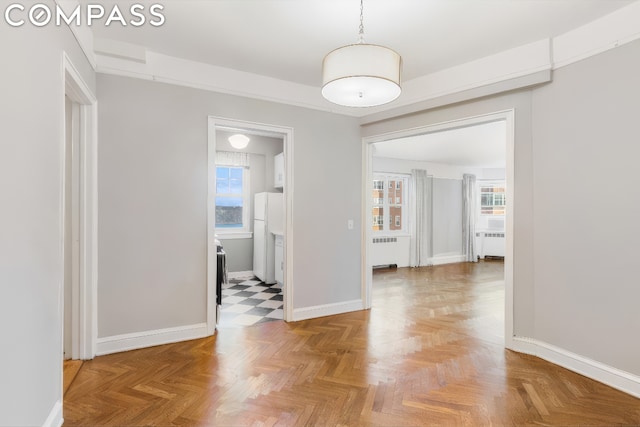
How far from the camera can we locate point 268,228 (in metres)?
5.44

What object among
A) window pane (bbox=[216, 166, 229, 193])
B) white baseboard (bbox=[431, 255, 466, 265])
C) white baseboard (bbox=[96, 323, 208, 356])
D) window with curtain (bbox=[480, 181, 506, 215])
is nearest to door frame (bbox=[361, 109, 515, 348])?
white baseboard (bbox=[96, 323, 208, 356])

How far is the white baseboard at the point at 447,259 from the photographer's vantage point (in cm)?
834

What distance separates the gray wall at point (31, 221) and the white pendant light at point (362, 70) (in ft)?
4.86

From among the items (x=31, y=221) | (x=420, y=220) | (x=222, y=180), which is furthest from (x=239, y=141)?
(x=420, y=220)

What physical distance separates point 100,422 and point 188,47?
2.92 meters

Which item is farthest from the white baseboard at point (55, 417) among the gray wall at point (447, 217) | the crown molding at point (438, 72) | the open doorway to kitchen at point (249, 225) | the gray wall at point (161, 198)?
the gray wall at point (447, 217)

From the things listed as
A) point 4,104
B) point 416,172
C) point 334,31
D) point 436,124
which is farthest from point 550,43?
point 416,172

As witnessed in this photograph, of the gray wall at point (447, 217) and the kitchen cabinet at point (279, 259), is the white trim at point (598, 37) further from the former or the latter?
the gray wall at point (447, 217)

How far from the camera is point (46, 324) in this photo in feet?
6.02

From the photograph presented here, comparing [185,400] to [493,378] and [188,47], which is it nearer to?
[493,378]

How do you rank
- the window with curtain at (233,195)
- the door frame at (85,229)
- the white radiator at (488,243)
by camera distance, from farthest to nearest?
1. the white radiator at (488,243)
2. the window with curtain at (233,195)
3. the door frame at (85,229)

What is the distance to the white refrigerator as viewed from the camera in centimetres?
545

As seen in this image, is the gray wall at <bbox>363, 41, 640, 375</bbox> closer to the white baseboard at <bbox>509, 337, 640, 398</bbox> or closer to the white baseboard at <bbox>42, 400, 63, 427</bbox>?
the white baseboard at <bbox>509, 337, 640, 398</bbox>

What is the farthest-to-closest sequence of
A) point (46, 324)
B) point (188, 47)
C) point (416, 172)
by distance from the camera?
point (416, 172) < point (188, 47) < point (46, 324)
